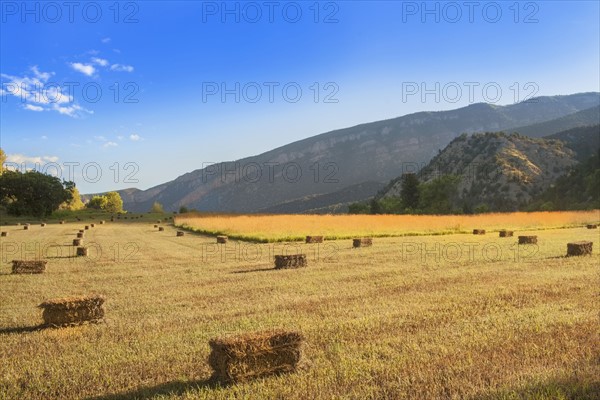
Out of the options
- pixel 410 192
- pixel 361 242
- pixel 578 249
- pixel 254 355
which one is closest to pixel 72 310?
pixel 254 355

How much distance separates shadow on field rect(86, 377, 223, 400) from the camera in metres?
6.35

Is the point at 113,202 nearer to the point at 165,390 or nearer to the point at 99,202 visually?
the point at 99,202

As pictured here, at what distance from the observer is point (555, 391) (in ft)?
20.0

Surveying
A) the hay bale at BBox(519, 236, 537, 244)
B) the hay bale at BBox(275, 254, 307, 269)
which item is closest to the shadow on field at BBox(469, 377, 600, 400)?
the hay bale at BBox(275, 254, 307, 269)

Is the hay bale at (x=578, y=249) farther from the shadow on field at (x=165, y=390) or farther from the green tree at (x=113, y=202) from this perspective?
the green tree at (x=113, y=202)

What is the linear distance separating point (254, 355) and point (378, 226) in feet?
116

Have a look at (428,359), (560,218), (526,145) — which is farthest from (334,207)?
(428,359)

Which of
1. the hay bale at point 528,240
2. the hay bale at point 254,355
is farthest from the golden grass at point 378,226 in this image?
the hay bale at point 254,355

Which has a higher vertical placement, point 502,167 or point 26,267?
point 502,167

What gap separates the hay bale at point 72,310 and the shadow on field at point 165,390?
15.4ft

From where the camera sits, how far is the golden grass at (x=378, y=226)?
37.4 metres

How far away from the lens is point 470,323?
952 centimetres

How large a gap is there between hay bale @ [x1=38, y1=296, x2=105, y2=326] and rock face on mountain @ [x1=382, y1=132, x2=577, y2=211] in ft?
355

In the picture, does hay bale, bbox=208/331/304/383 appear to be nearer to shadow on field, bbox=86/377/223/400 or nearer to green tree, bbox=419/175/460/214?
shadow on field, bbox=86/377/223/400
